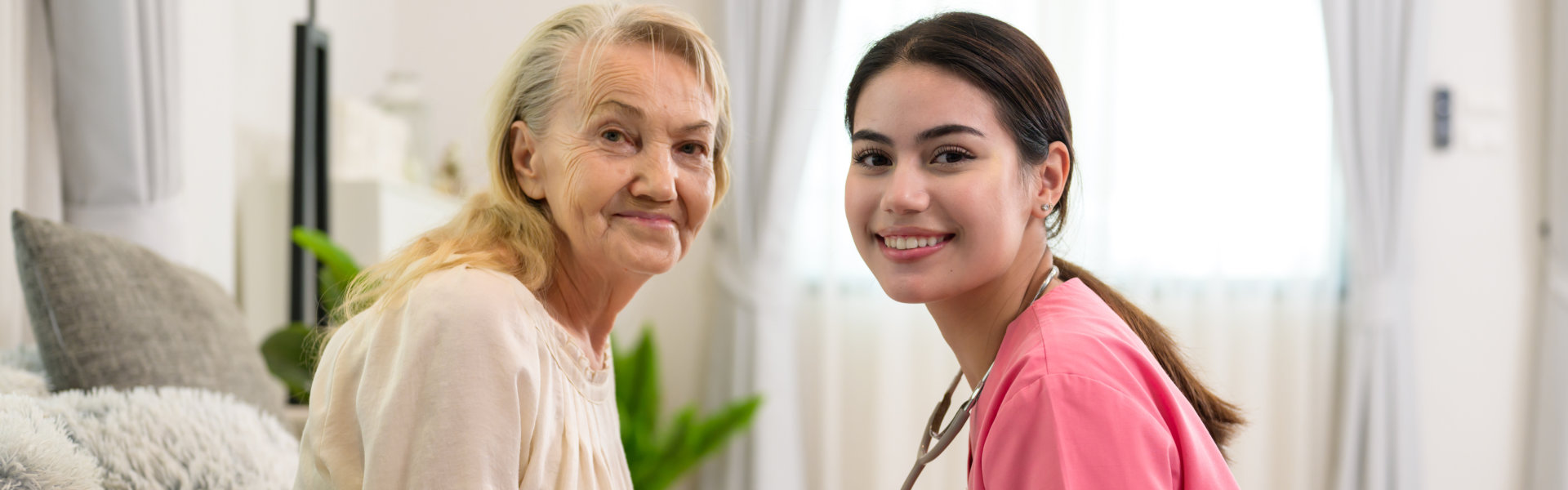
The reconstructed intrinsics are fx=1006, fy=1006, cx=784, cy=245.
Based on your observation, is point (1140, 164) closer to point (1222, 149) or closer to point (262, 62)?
point (1222, 149)

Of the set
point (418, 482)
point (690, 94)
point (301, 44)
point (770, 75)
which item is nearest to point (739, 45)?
point (770, 75)

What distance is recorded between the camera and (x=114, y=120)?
207cm

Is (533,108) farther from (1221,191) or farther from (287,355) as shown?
(1221,191)

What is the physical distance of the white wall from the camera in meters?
3.71

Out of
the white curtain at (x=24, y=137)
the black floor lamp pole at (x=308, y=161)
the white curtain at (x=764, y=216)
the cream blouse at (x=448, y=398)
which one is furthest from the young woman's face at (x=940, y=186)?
the white curtain at (x=764, y=216)

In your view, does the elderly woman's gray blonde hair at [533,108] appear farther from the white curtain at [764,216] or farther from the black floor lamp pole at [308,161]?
the white curtain at [764,216]

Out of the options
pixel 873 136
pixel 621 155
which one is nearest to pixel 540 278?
pixel 621 155

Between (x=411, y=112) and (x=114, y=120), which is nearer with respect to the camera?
(x=114, y=120)

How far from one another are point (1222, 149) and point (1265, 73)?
1.05 ft

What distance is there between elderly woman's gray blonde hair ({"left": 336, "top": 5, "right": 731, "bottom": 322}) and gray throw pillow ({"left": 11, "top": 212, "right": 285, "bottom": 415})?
48 cm

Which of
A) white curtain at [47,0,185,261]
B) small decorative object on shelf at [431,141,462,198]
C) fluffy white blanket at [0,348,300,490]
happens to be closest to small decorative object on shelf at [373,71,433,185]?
small decorative object on shelf at [431,141,462,198]

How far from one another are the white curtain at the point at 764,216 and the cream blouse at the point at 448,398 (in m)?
2.56

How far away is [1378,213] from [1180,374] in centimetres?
294

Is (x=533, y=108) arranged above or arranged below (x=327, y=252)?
above
